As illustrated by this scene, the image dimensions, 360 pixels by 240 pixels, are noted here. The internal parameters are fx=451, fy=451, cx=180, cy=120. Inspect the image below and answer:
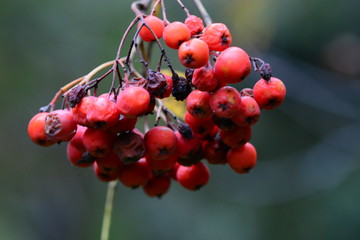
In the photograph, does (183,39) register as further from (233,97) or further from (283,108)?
(283,108)

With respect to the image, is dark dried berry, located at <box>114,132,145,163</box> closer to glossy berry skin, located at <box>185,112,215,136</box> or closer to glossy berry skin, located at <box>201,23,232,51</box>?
glossy berry skin, located at <box>185,112,215,136</box>

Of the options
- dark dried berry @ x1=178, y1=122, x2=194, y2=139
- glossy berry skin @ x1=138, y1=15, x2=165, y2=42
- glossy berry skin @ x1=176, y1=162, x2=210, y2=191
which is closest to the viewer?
glossy berry skin @ x1=138, y1=15, x2=165, y2=42

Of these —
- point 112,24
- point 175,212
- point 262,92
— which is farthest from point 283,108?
point 262,92

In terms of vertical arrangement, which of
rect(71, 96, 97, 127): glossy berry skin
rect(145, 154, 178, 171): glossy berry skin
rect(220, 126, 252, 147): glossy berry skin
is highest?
rect(71, 96, 97, 127): glossy berry skin

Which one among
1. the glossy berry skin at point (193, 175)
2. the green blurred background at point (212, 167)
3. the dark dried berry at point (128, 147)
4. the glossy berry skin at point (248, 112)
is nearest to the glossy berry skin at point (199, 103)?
the glossy berry skin at point (248, 112)

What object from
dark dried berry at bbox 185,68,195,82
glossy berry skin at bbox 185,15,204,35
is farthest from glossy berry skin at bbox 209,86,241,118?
glossy berry skin at bbox 185,15,204,35

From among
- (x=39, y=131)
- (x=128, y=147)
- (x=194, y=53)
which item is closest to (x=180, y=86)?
(x=194, y=53)
